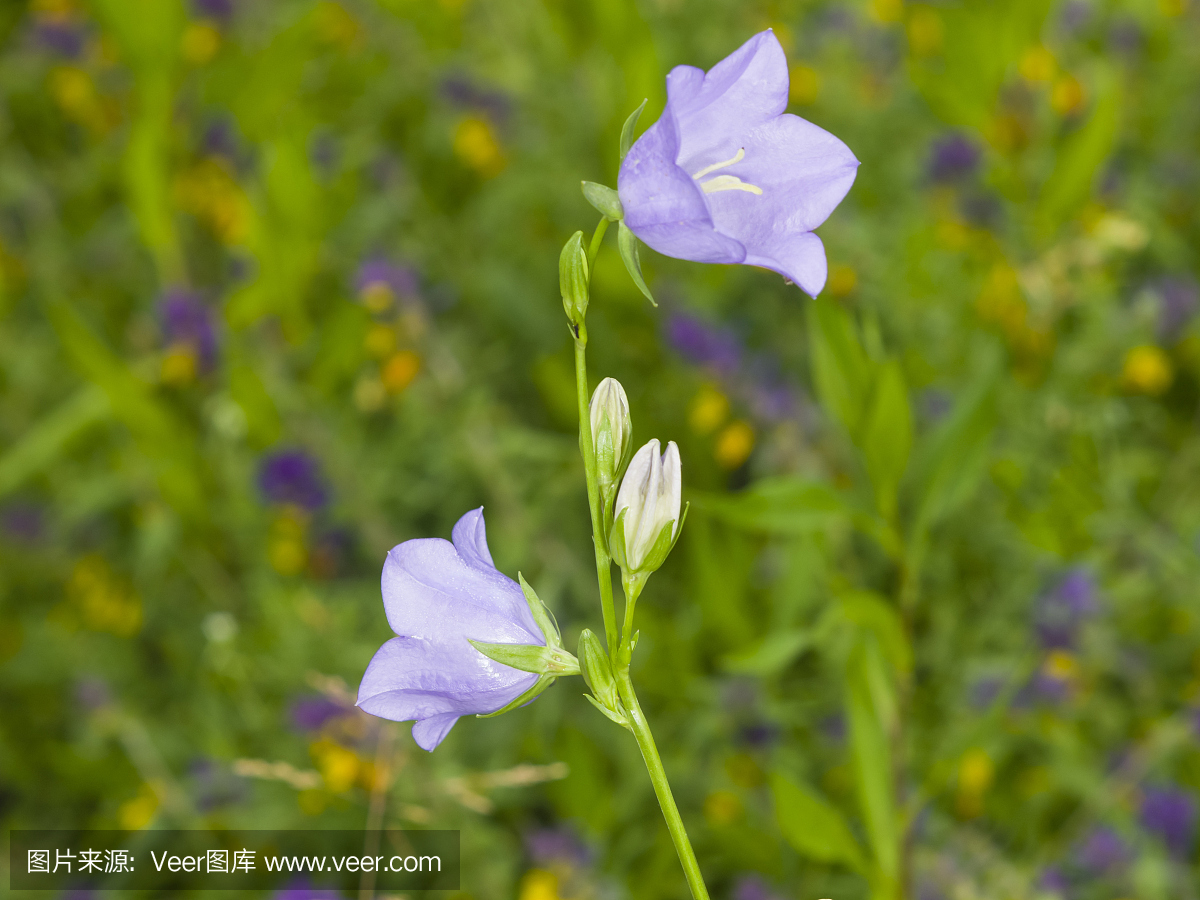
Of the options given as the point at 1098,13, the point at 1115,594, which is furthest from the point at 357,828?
the point at 1098,13

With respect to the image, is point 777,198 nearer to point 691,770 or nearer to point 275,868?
point 691,770

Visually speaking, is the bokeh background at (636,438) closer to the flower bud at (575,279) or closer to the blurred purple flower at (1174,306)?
the blurred purple flower at (1174,306)

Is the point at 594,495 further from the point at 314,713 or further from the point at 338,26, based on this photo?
the point at 338,26

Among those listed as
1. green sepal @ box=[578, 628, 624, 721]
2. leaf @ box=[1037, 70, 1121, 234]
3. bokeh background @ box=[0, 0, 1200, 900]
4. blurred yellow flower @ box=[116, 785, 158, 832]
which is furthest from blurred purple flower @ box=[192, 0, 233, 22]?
green sepal @ box=[578, 628, 624, 721]

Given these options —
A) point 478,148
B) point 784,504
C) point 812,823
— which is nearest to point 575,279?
point 784,504

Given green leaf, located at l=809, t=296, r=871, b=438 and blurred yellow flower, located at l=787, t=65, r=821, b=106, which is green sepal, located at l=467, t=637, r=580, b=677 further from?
blurred yellow flower, located at l=787, t=65, r=821, b=106
